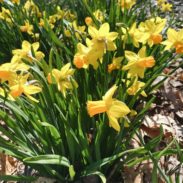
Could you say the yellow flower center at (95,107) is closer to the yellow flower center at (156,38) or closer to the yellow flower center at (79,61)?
the yellow flower center at (79,61)

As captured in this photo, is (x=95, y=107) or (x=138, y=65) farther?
(x=138, y=65)

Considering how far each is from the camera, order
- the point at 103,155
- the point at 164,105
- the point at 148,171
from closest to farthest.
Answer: the point at 103,155, the point at 148,171, the point at 164,105

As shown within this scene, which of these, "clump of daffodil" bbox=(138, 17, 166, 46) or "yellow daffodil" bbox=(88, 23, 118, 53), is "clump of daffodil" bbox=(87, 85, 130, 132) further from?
"clump of daffodil" bbox=(138, 17, 166, 46)

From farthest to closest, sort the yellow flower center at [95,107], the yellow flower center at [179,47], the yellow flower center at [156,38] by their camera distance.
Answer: the yellow flower center at [156,38] < the yellow flower center at [179,47] < the yellow flower center at [95,107]

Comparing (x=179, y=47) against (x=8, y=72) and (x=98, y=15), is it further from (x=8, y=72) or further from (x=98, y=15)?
(x=98, y=15)

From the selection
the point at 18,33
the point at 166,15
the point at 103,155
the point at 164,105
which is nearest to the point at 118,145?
the point at 103,155

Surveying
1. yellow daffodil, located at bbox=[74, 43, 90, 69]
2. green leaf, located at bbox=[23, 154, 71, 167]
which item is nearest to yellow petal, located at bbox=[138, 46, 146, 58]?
yellow daffodil, located at bbox=[74, 43, 90, 69]

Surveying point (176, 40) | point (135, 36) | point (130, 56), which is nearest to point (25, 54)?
point (130, 56)

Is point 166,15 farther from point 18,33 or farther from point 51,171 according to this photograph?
point 51,171

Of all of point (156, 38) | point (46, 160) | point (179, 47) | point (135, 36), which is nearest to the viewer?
point (46, 160)

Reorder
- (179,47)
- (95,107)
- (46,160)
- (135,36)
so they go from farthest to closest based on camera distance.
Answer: (135,36) → (179,47) → (46,160) → (95,107)

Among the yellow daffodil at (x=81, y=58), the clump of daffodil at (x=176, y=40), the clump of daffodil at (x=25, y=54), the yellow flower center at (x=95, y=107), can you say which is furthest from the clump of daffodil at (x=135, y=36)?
the yellow flower center at (x=95, y=107)
